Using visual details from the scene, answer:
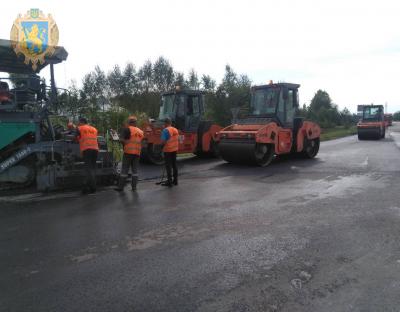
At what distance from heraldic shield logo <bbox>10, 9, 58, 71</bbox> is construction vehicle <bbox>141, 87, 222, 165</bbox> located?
186 inches

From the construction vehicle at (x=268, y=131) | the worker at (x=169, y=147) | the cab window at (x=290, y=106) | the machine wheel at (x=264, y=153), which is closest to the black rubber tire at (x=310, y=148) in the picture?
the construction vehicle at (x=268, y=131)

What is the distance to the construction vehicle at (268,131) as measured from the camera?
11688 millimetres

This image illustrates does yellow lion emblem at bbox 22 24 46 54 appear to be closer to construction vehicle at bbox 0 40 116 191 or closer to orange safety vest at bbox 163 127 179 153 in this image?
construction vehicle at bbox 0 40 116 191

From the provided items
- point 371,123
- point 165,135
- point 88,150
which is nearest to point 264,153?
point 165,135

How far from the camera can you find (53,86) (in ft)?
28.6

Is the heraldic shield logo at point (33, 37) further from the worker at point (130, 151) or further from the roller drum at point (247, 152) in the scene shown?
the roller drum at point (247, 152)

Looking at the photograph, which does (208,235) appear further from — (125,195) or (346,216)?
(125,195)

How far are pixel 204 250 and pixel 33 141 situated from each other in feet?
20.3

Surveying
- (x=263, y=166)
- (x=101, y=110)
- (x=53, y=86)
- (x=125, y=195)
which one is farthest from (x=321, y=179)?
(x=101, y=110)

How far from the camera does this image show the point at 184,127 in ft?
45.1

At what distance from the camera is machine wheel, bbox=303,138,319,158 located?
1410 centimetres

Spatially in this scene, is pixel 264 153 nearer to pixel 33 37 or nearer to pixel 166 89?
pixel 33 37

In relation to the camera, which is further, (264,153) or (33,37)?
(264,153)

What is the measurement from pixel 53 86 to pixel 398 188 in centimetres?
777
